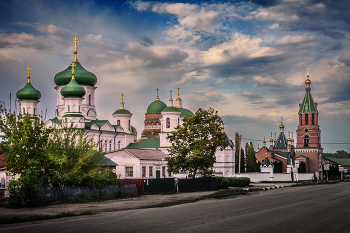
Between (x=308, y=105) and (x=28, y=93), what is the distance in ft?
214

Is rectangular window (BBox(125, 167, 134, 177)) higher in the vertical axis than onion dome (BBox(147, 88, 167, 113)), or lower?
lower

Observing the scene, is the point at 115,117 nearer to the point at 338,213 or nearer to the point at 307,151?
the point at 307,151

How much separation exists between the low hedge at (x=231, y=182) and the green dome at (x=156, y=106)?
50311mm

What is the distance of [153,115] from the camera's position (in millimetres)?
91125

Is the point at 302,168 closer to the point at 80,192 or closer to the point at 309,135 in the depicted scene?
the point at 309,135

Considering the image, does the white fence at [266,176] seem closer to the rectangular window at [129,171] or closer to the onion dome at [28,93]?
the rectangular window at [129,171]

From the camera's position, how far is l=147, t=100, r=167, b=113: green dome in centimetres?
9119

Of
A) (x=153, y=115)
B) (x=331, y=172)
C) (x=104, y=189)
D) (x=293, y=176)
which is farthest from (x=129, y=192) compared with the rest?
(x=331, y=172)

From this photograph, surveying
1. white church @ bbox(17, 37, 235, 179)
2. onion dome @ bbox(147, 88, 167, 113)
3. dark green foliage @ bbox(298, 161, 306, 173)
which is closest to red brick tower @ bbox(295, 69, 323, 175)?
dark green foliage @ bbox(298, 161, 306, 173)

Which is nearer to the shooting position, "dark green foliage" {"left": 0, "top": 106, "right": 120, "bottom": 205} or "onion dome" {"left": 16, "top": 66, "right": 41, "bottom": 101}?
"dark green foliage" {"left": 0, "top": 106, "right": 120, "bottom": 205}

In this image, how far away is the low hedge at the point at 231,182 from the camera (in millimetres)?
39188

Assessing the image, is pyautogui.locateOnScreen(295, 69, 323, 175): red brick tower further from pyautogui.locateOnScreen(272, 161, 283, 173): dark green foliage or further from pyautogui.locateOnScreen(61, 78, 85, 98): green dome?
pyautogui.locateOnScreen(61, 78, 85, 98): green dome

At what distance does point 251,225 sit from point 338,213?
6113 millimetres

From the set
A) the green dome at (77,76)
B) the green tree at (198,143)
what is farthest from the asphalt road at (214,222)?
the green dome at (77,76)
